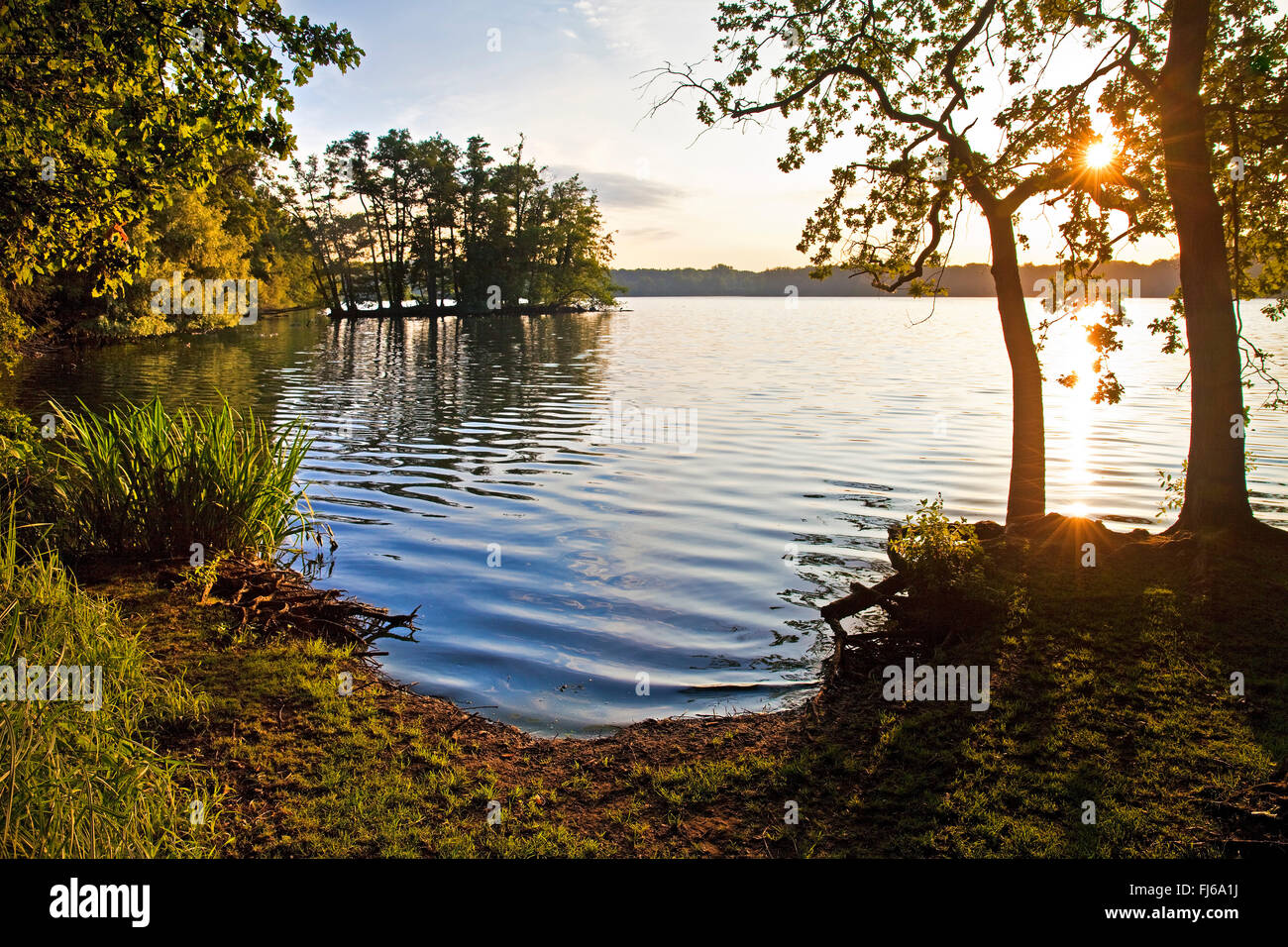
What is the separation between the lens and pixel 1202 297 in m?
8.95

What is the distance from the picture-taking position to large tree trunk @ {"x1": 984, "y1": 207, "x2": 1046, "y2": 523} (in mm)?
10836

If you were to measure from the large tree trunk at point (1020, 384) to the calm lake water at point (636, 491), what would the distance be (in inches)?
86.7

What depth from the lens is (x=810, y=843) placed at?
14.8 ft

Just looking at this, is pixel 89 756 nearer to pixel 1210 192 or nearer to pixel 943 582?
pixel 943 582

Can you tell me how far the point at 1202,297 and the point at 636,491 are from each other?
9792 millimetres

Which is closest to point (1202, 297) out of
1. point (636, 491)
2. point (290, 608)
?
point (636, 491)

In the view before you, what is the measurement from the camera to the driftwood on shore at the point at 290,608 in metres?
7.50

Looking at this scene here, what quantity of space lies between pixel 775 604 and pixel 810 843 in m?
5.53

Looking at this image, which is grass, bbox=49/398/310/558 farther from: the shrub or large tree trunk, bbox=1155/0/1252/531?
large tree trunk, bbox=1155/0/1252/531

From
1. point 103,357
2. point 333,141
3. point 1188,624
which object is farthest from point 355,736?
point 333,141

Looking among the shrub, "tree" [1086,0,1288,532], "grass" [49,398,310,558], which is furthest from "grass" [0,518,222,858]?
"tree" [1086,0,1288,532]

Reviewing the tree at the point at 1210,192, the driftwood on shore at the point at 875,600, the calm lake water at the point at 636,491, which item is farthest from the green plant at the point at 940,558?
the tree at the point at 1210,192

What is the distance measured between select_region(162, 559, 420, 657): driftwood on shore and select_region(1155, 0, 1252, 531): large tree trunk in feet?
30.1
